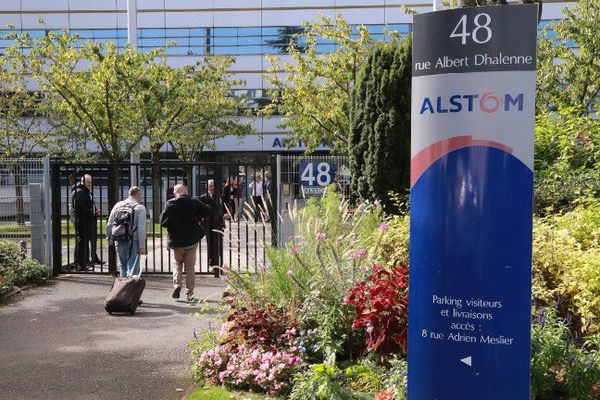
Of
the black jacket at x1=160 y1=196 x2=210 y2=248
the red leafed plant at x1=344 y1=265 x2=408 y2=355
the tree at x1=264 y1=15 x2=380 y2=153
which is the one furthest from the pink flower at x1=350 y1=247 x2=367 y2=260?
the tree at x1=264 y1=15 x2=380 y2=153

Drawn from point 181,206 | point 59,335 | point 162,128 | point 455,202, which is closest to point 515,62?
point 455,202

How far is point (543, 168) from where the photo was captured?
10.2m

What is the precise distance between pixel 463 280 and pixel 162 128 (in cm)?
2121

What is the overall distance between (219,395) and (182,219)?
16.5 ft

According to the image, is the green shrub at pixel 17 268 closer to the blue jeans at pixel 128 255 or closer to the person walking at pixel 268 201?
the blue jeans at pixel 128 255

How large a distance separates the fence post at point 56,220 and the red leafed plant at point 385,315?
8.87 meters

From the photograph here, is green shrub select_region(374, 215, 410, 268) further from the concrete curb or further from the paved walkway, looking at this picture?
the concrete curb

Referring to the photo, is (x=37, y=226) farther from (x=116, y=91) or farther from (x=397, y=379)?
(x=397, y=379)

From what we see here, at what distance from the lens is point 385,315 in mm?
5410

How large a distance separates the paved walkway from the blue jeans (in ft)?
1.86

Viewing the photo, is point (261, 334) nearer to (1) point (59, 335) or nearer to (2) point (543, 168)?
(1) point (59, 335)

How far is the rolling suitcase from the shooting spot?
30.9 ft

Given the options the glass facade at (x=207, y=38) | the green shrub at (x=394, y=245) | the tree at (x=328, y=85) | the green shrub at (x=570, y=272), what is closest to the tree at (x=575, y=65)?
the tree at (x=328, y=85)

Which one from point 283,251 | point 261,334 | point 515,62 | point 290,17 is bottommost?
point 261,334
